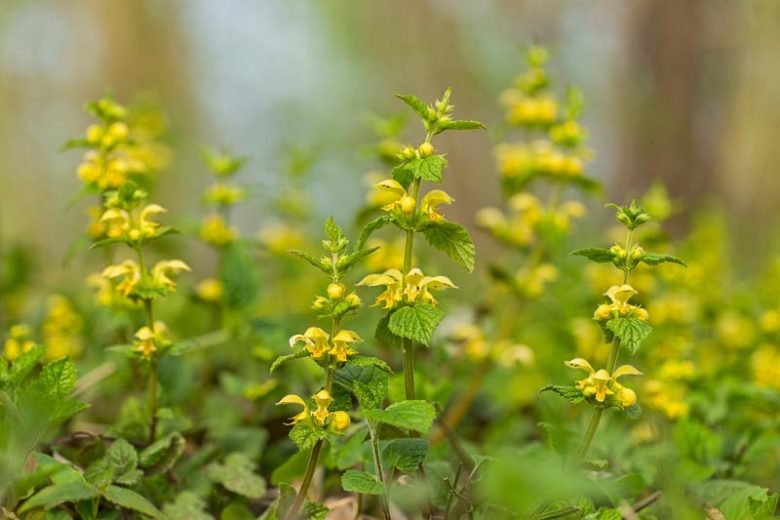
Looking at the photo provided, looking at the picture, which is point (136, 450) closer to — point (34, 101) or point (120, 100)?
point (120, 100)

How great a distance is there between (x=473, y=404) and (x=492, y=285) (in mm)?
316

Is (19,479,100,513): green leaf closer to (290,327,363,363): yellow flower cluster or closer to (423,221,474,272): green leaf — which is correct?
(290,327,363,363): yellow flower cluster

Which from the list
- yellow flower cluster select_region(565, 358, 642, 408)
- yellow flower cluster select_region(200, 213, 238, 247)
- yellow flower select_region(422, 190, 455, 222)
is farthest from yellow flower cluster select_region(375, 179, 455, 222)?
yellow flower cluster select_region(200, 213, 238, 247)

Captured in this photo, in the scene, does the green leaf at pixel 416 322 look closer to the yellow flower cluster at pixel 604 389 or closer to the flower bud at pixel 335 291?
the flower bud at pixel 335 291

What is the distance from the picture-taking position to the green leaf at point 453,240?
1150 mm

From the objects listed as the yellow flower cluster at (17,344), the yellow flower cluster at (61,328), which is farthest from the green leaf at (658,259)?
the yellow flower cluster at (61,328)

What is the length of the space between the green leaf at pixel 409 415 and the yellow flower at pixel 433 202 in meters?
0.27

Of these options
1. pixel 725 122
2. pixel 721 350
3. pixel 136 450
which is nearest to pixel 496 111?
pixel 725 122

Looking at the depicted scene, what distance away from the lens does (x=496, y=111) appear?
8.97 m

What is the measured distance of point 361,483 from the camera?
1.11 metres

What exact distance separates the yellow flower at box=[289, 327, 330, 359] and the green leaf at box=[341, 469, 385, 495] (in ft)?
0.56

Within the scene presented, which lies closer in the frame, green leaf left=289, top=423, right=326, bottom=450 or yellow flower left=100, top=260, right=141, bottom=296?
green leaf left=289, top=423, right=326, bottom=450

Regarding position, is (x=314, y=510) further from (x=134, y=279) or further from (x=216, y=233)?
(x=216, y=233)

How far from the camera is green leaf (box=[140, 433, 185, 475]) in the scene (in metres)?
1.33
